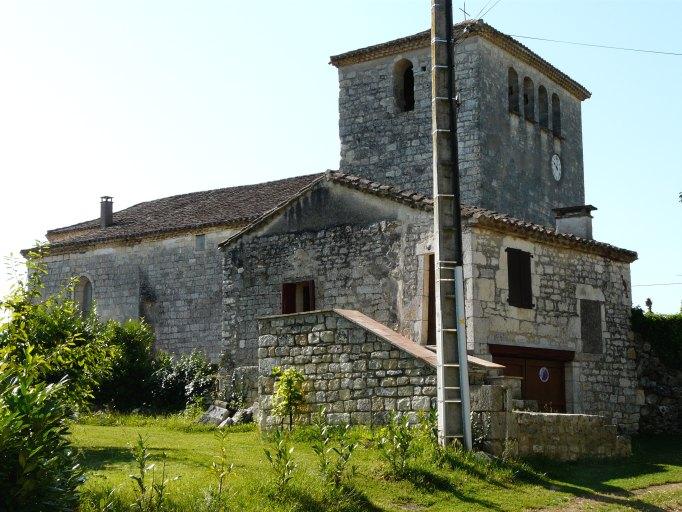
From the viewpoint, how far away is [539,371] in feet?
60.1

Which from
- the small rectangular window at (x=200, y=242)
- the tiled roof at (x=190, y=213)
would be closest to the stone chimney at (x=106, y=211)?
the tiled roof at (x=190, y=213)

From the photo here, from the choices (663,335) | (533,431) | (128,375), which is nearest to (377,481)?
(533,431)

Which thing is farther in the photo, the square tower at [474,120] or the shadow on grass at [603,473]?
the square tower at [474,120]

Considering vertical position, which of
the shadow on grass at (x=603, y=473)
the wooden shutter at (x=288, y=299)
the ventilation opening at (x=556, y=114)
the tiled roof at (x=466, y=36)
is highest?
the tiled roof at (x=466, y=36)

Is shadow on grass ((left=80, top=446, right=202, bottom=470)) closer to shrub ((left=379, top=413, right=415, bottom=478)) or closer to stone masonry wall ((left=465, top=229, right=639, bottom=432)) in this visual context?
shrub ((left=379, top=413, right=415, bottom=478))

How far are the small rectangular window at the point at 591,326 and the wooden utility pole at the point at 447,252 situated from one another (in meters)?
7.29

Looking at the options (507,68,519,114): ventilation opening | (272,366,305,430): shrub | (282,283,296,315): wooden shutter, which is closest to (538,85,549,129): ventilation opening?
(507,68,519,114): ventilation opening

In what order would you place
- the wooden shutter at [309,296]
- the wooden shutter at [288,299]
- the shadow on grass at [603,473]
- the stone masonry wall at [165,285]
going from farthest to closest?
the stone masonry wall at [165,285]
the wooden shutter at [288,299]
the wooden shutter at [309,296]
the shadow on grass at [603,473]

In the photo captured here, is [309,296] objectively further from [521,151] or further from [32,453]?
[32,453]

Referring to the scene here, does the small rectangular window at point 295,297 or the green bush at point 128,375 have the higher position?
the small rectangular window at point 295,297

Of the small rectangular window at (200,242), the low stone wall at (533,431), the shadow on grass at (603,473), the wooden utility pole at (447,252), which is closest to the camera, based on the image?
the shadow on grass at (603,473)

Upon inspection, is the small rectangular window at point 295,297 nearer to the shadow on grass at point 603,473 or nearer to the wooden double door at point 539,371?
the wooden double door at point 539,371

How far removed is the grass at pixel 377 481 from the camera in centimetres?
1001

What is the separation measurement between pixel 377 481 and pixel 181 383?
12.7m
